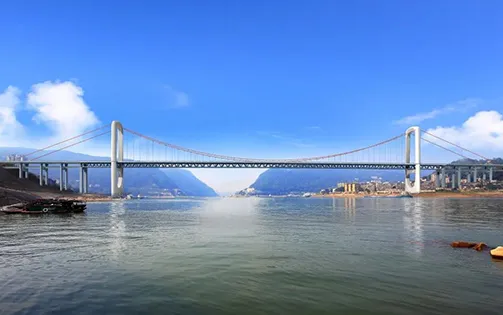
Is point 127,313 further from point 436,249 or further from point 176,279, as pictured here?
point 436,249

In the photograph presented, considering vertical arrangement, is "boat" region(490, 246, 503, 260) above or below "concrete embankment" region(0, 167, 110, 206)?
above

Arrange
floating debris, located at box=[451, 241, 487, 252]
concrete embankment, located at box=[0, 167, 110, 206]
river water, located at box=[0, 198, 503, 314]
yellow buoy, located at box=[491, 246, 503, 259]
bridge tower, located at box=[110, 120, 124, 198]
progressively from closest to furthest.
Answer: river water, located at box=[0, 198, 503, 314] → yellow buoy, located at box=[491, 246, 503, 259] → floating debris, located at box=[451, 241, 487, 252] → concrete embankment, located at box=[0, 167, 110, 206] → bridge tower, located at box=[110, 120, 124, 198]

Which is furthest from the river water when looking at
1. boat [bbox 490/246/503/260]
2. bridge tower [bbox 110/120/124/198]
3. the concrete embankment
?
A: bridge tower [bbox 110/120/124/198]

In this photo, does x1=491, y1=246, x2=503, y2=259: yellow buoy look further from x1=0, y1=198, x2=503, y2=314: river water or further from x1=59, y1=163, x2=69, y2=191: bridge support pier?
x1=59, y1=163, x2=69, y2=191: bridge support pier

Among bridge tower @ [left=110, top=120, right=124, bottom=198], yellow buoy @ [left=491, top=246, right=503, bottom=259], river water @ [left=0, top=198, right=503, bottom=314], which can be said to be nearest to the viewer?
river water @ [left=0, top=198, right=503, bottom=314]

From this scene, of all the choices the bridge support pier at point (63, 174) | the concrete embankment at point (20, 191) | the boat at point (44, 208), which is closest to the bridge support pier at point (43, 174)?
the concrete embankment at point (20, 191)

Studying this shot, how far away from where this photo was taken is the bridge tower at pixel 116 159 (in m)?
139

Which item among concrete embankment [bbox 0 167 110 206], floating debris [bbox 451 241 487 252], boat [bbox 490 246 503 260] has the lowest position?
concrete embankment [bbox 0 167 110 206]

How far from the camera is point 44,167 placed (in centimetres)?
14550

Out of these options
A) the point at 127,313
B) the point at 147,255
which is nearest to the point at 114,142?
the point at 147,255

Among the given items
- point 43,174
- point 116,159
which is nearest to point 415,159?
point 116,159

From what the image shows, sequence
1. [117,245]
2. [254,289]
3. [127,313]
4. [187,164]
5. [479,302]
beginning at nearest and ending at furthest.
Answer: [127,313], [479,302], [254,289], [117,245], [187,164]

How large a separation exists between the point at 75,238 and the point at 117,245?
5.82 metres

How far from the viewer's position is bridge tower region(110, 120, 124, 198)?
139 metres
